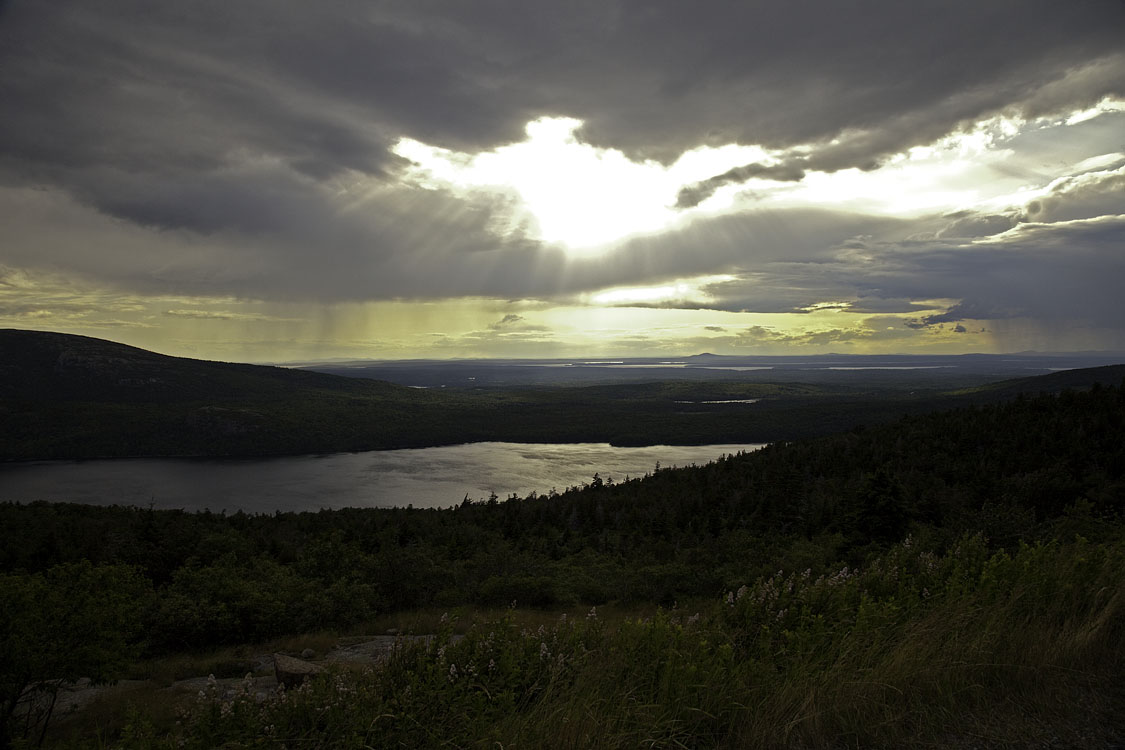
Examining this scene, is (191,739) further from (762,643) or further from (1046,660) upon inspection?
(1046,660)

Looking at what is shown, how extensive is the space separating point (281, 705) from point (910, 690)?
6.33 m

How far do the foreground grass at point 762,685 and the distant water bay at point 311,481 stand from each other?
13247 cm

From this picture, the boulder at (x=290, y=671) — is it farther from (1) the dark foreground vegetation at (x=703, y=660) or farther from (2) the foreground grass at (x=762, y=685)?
(2) the foreground grass at (x=762, y=685)

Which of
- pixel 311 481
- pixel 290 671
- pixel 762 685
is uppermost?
pixel 762 685

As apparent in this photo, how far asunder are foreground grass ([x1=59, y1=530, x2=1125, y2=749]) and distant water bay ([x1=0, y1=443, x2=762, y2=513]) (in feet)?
435

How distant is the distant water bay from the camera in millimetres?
141500

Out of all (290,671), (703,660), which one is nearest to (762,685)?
(703,660)

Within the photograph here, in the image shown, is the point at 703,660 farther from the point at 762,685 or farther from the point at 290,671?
the point at 290,671

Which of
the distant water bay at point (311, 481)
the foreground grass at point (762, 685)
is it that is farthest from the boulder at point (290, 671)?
the distant water bay at point (311, 481)

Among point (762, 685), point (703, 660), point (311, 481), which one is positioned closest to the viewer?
point (762, 685)

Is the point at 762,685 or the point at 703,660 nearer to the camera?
the point at 762,685

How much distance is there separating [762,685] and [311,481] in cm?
17964

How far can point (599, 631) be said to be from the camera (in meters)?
7.47

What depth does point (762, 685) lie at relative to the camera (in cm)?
553
